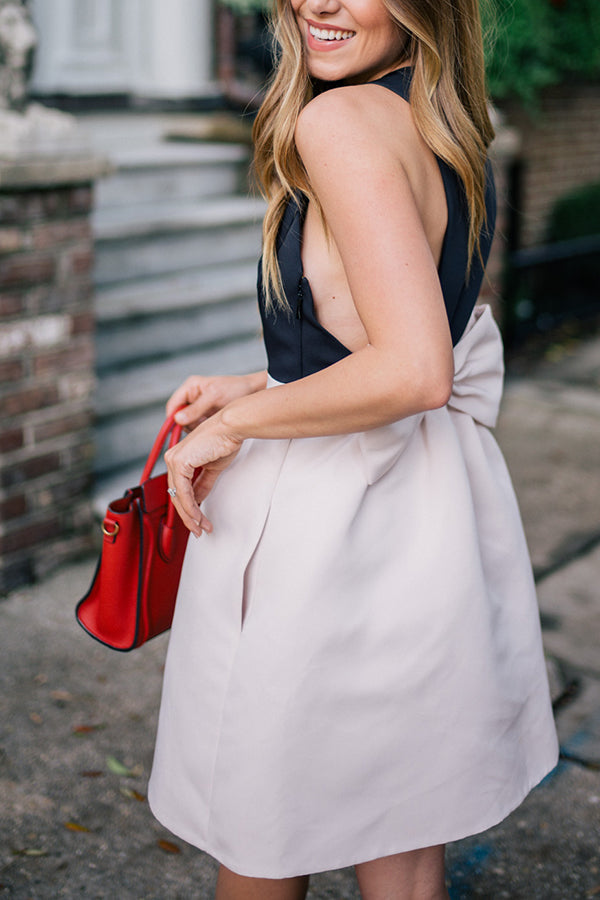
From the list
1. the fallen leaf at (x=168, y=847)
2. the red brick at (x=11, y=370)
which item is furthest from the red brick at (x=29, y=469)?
the fallen leaf at (x=168, y=847)

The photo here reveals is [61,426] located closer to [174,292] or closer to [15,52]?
[174,292]

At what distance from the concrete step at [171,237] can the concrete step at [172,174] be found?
13 centimetres

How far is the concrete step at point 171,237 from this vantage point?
4555 millimetres

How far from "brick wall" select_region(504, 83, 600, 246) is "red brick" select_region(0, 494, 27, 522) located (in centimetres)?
594

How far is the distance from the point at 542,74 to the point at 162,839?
6.76 m

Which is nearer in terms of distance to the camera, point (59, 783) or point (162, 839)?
point (162, 839)

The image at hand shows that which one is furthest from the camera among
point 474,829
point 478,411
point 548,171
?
point 548,171

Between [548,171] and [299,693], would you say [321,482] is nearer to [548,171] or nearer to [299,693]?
[299,693]

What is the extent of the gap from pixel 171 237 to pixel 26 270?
1712 mm

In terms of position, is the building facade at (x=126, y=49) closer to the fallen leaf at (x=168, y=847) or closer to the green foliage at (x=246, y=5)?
the green foliage at (x=246, y=5)

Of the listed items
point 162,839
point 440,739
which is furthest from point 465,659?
point 162,839

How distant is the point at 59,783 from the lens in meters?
2.54

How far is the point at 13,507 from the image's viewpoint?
3.41 metres

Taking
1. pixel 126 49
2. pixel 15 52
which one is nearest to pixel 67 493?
pixel 15 52
